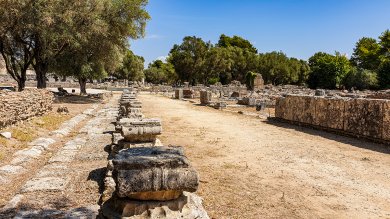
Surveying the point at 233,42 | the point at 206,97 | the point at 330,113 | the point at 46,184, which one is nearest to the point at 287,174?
the point at 46,184

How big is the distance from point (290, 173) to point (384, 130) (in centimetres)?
629

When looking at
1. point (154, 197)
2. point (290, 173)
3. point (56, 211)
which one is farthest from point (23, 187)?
point (290, 173)

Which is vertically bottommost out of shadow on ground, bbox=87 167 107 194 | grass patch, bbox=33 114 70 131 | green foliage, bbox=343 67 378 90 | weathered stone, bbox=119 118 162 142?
shadow on ground, bbox=87 167 107 194

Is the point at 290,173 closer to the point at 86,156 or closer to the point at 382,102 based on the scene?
the point at 86,156

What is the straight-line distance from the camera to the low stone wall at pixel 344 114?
12562mm

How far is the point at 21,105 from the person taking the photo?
1412 centimetres

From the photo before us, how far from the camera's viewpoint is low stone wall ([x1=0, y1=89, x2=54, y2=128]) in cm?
1233

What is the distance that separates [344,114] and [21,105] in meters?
13.0

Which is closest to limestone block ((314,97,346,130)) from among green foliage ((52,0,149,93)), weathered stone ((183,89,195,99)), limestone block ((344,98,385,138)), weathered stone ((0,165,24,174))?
limestone block ((344,98,385,138))

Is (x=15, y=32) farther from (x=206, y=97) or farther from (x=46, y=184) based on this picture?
(x=46, y=184)

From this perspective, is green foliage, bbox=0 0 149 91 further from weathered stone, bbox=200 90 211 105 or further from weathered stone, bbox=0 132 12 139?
weathered stone, bbox=0 132 12 139

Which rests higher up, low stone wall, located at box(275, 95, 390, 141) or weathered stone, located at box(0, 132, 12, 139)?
low stone wall, located at box(275, 95, 390, 141)

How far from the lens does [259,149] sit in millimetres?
10789

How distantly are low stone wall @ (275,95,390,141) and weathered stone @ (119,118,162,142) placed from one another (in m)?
8.62
